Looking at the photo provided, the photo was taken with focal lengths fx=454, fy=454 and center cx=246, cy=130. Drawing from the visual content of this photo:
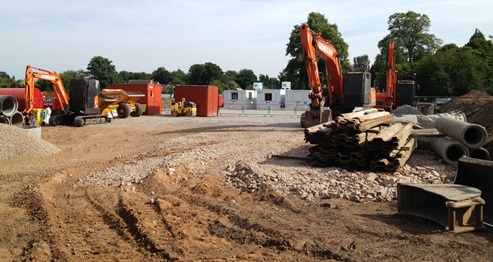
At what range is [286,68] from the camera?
60531mm

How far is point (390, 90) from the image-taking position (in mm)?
27406

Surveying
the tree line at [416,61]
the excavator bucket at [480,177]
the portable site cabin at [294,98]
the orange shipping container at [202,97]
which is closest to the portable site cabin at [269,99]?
the portable site cabin at [294,98]

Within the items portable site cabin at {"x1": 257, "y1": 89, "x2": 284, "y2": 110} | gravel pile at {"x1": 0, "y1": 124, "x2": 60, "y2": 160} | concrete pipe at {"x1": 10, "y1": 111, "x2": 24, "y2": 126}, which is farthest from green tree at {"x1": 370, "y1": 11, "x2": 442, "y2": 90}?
gravel pile at {"x1": 0, "y1": 124, "x2": 60, "y2": 160}

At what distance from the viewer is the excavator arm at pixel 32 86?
2236cm

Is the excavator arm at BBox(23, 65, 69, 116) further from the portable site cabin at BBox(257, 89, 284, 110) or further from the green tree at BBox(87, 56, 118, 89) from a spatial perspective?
the green tree at BBox(87, 56, 118, 89)

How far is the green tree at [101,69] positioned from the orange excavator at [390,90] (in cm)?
6559

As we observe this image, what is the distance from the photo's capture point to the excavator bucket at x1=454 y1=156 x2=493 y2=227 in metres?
7.73

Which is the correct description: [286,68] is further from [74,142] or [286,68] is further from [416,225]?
[416,225]

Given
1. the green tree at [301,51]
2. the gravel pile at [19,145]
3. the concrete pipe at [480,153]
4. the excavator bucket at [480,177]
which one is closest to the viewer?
the excavator bucket at [480,177]

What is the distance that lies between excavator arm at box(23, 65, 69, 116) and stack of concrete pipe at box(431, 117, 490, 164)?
1916cm

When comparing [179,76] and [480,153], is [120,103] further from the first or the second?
[179,76]

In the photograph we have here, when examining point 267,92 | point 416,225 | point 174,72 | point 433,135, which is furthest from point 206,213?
point 174,72

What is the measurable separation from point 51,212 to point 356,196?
559cm

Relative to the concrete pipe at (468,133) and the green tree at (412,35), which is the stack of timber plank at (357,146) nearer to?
the concrete pipe at (468,133)
